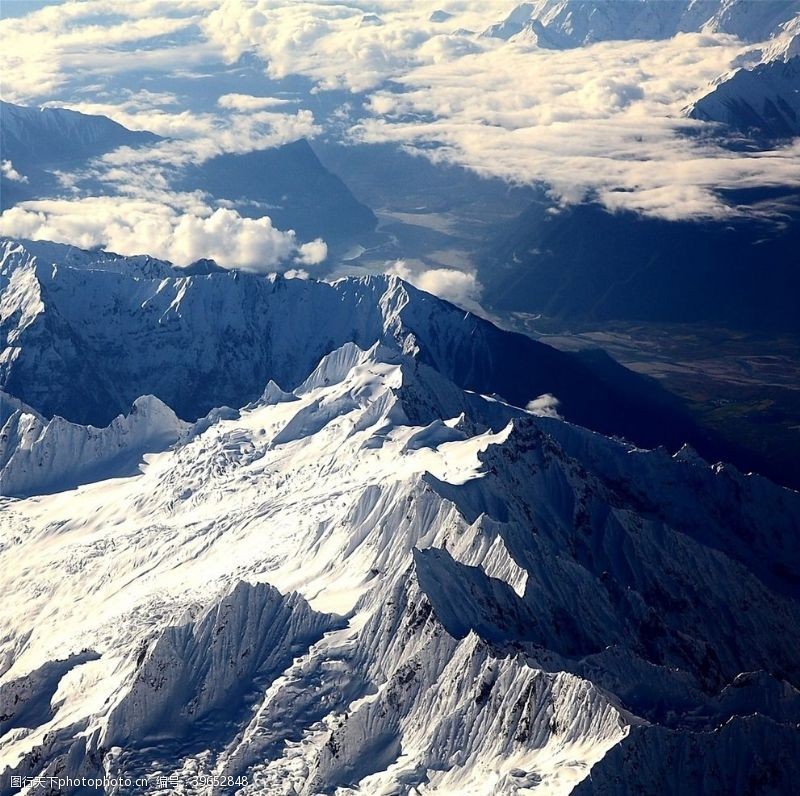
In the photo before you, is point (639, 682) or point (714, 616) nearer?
point (639, 682)

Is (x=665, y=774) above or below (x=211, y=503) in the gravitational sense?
above

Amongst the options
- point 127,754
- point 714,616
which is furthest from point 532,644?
point 714,616

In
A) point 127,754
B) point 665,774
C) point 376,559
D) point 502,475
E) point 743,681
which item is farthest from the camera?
point 502,475

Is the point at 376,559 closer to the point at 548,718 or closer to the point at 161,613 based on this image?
the point at 161,613

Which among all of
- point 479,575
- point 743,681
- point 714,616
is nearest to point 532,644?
point 479,575

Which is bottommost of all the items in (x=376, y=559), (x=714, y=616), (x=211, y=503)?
(x=714, y=616)

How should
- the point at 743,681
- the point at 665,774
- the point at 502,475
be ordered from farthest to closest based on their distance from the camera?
the point at 502,475, the point at 743,681, the point at 665,774
